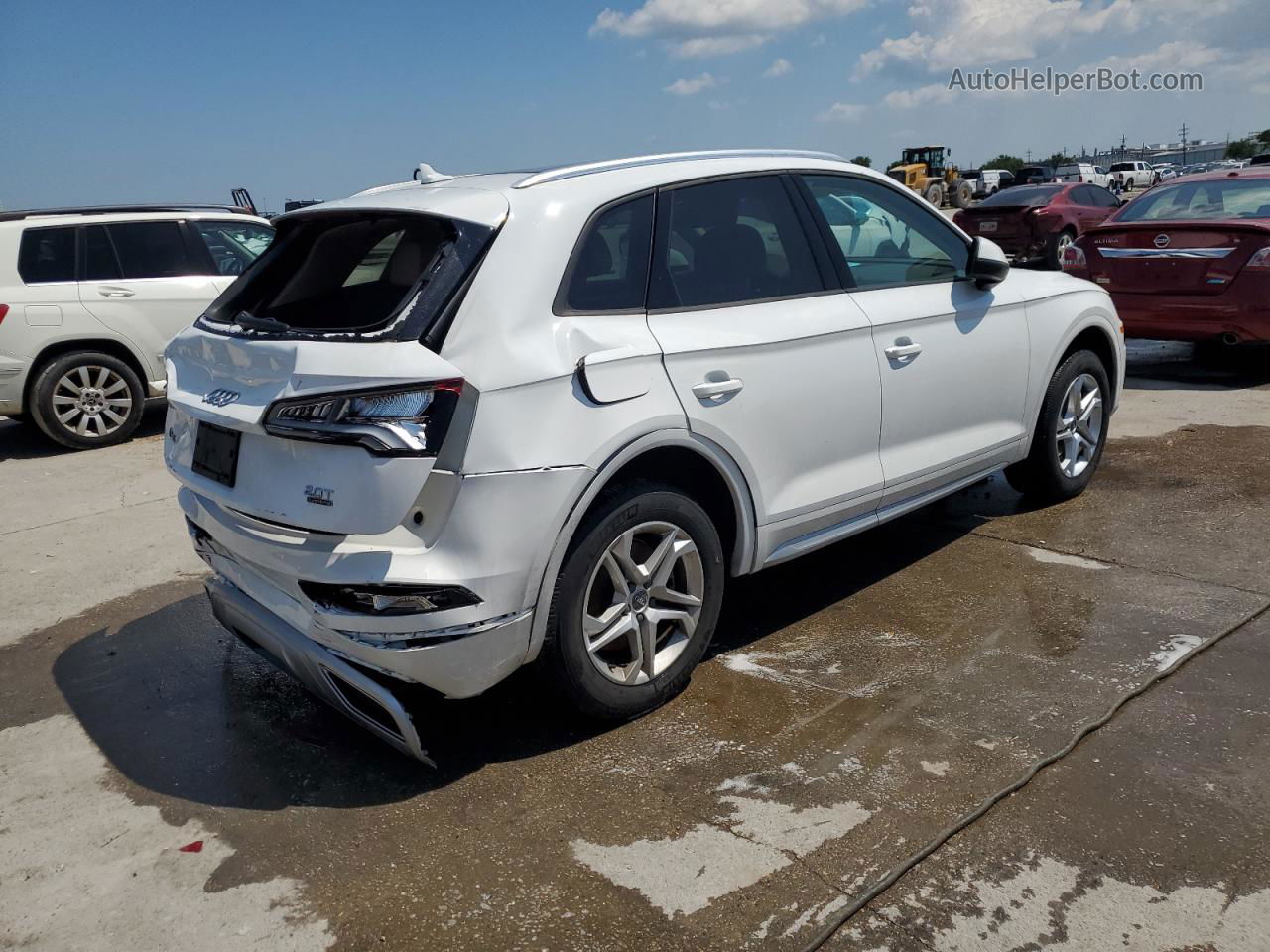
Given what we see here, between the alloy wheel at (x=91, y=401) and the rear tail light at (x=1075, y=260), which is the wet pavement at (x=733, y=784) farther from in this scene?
the rear tail light at (x=1075, y=260)

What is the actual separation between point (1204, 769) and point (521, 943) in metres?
1.94

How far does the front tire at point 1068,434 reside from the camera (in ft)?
17.1

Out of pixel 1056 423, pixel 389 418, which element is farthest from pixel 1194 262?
pixel 389 418

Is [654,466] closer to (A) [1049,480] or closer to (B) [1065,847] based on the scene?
(B) [1065,847]

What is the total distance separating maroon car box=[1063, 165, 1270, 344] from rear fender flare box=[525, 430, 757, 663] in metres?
5.71

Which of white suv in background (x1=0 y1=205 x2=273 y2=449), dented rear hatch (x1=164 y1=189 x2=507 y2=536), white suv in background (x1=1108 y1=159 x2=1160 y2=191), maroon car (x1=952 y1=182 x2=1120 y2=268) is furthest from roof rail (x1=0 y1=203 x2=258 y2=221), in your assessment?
white suv in background (x1=1108 y1=159 x2=1160 y2=191)

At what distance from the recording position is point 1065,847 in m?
2.77

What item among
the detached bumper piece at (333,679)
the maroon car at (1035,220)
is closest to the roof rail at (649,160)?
the detached bumper piece at (333,679)

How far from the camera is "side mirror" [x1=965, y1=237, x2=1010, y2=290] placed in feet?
15.0

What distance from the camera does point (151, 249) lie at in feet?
28.2

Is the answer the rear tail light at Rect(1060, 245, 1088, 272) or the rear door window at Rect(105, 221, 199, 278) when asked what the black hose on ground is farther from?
the rear door window at Rect(105, 221, 199, 278)

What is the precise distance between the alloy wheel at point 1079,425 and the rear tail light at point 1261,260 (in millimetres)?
3009

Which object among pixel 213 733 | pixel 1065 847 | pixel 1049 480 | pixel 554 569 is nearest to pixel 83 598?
pixel 213 733

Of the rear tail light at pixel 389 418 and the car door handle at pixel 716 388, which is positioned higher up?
the rear tail light at pixel 389 418
